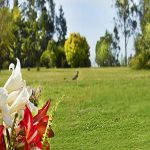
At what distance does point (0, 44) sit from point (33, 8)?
1186 centimetres

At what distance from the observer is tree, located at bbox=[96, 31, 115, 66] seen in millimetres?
45875

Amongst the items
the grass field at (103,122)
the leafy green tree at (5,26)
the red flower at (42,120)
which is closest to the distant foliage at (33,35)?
the leafy green tree at (5,26)

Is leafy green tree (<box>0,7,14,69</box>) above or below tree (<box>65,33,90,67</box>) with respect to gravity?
above

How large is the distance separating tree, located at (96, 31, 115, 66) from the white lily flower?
44755 mm

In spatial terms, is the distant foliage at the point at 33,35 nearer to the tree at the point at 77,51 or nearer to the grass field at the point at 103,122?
the tree at the point at 77,51

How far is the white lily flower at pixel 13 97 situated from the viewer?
0.93m

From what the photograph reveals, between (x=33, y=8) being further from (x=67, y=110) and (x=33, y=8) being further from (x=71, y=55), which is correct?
(x=67, y=110)

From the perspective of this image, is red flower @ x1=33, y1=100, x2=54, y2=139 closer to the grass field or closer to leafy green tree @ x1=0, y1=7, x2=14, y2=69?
the grass field

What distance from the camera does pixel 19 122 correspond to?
1000 millimetres

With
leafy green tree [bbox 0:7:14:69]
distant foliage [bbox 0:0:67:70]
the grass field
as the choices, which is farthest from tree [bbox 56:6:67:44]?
the grass field

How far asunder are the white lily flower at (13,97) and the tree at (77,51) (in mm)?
39528

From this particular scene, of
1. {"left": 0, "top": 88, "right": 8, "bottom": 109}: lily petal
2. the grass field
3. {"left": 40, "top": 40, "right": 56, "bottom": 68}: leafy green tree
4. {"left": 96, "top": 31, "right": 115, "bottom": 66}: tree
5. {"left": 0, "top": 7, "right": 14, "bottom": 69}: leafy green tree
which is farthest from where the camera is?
{"left": 96, "top": 31, "right": 115, "bottom": 66}: tree

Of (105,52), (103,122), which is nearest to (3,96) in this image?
(103,122)

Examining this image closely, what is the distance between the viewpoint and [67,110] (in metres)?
11.4
